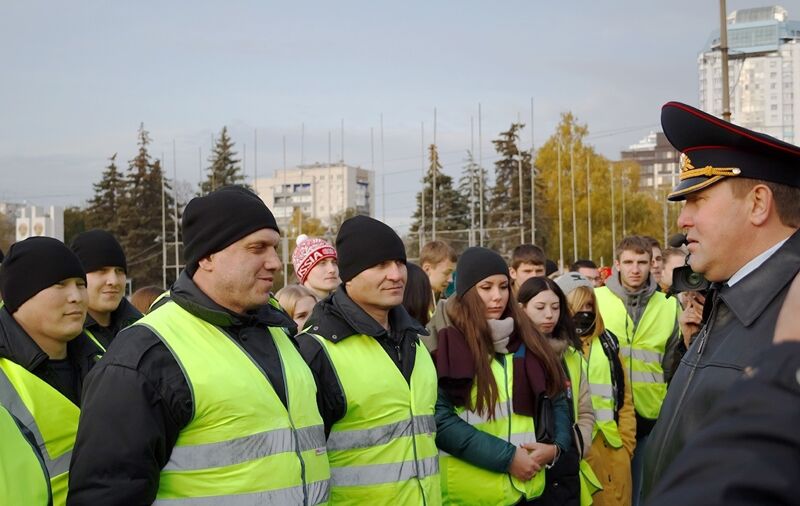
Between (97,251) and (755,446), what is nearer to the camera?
(755,446)

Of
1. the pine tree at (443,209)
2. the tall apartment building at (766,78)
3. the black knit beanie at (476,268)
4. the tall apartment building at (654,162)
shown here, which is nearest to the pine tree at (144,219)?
the pine tree at (443,209)

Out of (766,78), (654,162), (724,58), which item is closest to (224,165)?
(724,58)

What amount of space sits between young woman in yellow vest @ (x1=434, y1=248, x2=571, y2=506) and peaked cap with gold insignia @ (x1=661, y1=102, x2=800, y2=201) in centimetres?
248

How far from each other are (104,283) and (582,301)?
3543 mm

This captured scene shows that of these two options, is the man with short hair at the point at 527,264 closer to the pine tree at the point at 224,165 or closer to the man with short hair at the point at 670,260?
the man with short hair at the point at 670,260

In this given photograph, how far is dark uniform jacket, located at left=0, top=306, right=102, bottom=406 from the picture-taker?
402 cm

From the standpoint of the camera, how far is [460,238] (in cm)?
5031

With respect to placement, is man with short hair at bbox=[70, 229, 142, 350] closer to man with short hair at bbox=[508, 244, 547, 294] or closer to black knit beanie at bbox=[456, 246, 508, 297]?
black knit beanie at bbox=[456, 246, 508, 297]

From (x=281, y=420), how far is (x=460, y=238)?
47.0 m

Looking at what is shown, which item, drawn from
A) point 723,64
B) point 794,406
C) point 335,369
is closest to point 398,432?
point 335,369

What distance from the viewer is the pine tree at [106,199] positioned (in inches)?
2319

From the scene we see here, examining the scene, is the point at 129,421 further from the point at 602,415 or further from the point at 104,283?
the point at 602,415

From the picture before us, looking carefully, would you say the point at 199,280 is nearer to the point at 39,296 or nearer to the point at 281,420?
the point at 281,420

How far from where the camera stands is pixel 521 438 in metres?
5.46
